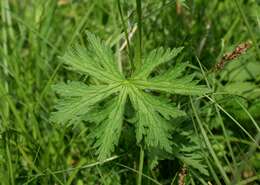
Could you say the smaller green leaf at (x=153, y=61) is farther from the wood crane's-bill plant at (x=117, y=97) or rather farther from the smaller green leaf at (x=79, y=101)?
the smaller green leaf at (x=79, y=101)

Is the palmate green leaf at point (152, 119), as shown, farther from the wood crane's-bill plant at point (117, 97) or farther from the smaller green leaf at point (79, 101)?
the smaller green leaf at point (79, 101)

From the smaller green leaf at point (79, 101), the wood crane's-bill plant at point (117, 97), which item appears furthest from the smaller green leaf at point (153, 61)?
the smaller green leaf at point (79, 101)

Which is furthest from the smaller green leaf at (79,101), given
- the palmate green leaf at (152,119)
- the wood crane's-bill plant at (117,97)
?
the palmate green leaf at (152,119)

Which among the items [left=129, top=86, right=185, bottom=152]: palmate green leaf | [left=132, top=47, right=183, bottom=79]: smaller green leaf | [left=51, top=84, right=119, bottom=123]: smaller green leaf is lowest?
[left=129, top=86, right=185, bottom=152]: palmate green leaf

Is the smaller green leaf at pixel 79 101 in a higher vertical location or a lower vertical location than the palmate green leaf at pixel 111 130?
higher

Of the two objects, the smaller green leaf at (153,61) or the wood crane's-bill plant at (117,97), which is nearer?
the wood crane's-bill plant at (117,97)

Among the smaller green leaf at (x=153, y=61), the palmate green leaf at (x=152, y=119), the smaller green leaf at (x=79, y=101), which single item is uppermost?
the smaller green leaf at (x=153, y=61)

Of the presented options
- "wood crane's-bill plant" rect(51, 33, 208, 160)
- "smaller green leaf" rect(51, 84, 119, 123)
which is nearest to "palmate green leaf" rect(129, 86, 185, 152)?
"wood crane's-bill plant" rect(51, 33, 208, 160)

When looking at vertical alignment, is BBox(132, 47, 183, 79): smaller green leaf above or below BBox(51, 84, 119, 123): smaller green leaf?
above

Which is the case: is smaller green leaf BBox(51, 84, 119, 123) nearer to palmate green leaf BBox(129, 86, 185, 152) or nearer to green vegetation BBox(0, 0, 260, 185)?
green vegetation BBox(0, 0, 260, 185)
